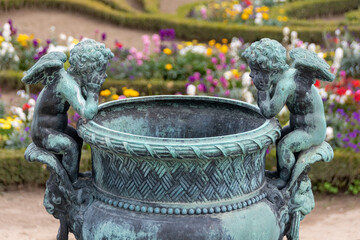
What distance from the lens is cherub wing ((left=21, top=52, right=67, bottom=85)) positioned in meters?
2.95

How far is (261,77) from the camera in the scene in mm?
2980

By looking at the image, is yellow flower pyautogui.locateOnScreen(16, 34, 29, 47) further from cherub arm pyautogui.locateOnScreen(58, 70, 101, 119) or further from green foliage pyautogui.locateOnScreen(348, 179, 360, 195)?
cherub arm pyautogui.locateOnScreen(58, 70, 101, 119)

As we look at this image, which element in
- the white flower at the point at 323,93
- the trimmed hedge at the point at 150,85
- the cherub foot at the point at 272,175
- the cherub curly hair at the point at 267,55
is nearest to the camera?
the cherub curly hair at the point at 267,55

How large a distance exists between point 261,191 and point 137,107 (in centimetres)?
91

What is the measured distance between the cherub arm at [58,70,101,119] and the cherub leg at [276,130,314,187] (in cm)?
96

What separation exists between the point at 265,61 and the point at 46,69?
1065 millimetres

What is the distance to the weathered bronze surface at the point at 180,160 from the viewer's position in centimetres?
270

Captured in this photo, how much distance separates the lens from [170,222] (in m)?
2.71

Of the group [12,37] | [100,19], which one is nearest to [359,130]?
[12,37]

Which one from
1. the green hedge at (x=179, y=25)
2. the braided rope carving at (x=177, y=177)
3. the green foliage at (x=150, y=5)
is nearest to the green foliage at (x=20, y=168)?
the braided rope carving at (x=177, y=177)

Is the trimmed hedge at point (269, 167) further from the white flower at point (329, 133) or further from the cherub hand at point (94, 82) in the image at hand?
the cherub hand at point (94, 82)

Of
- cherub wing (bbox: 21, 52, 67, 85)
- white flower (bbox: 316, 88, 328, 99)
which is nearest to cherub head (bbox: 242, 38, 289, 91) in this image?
cherub wing (bbox: 21, 52, 67, 85)

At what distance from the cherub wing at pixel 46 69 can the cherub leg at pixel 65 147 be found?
27cm

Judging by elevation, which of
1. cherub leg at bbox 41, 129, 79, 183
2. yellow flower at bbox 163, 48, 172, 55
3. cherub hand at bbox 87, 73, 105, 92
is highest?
cherub hand at bbox 87, 73, 105, 92
